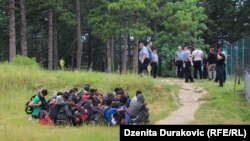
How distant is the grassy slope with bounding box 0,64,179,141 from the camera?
18.0 meters

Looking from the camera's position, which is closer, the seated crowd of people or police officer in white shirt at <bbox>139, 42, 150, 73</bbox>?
the seated crowd of people

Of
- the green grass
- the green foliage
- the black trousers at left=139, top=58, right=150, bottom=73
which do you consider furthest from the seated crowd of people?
the green foliage

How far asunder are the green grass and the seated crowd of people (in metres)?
2.10

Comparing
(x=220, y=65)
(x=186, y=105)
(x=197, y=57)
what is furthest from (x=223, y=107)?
(x=197, y=57)

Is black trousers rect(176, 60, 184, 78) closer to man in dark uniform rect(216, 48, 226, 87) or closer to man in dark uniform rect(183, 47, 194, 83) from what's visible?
man in dark uniform rect(183, 47, 194, 83)

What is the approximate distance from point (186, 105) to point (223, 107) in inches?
81.7

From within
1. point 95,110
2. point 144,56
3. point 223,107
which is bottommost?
point 223,107

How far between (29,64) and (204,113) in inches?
558

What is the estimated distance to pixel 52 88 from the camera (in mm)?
26797

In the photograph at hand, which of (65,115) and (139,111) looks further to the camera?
(65,115)

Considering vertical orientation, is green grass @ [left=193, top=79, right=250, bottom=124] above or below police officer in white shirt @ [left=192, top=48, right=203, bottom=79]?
below

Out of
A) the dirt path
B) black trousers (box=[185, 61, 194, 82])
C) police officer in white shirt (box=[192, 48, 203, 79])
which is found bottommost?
the dirt path

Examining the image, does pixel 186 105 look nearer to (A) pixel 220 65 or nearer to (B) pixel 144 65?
(A) pixel 220 65

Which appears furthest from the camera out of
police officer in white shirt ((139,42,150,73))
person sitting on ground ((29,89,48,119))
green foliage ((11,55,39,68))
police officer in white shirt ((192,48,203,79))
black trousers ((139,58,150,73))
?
green foliage ((11,55,39,68))
